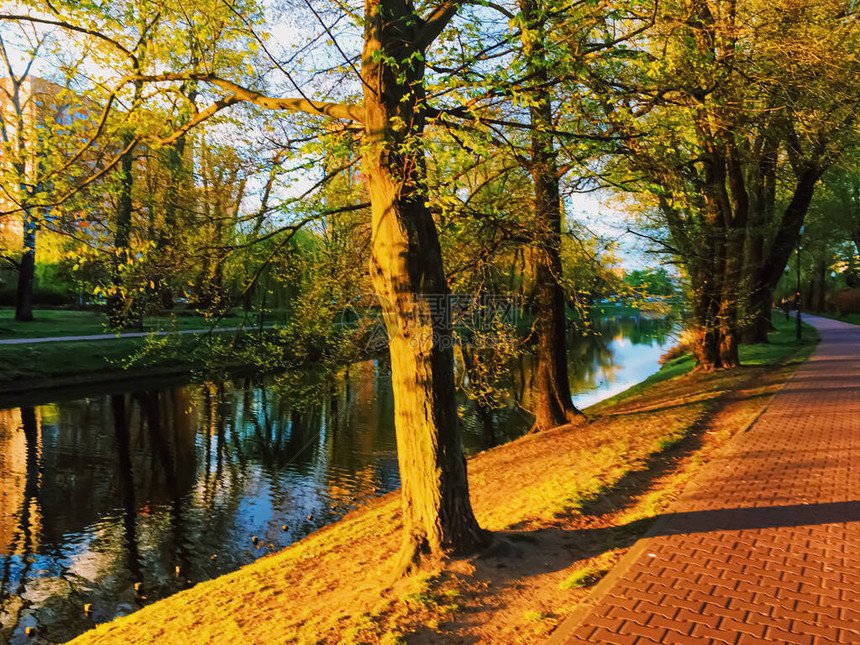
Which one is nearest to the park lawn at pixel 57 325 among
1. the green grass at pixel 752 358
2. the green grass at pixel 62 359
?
the green grass at pixel 62 359

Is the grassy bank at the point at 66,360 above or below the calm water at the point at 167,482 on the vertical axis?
above

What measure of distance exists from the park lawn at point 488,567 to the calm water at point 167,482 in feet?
4.51

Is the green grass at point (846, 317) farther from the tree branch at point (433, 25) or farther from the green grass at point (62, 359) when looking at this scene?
the tree branch at point (433, 25)

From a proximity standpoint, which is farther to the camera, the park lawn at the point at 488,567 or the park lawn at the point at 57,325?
the park lawn at the point at 57,325

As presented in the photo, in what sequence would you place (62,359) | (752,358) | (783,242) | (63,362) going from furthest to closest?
(62,359), (63,362), (752,358), (783,242)

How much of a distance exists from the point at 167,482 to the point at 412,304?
9.29m

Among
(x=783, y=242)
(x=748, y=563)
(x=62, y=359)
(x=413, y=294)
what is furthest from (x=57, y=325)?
(x=748, y=563)

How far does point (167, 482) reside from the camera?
12.2m

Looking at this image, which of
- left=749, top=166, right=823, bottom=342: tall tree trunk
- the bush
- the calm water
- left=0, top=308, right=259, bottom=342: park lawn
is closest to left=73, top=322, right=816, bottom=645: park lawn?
the calm water

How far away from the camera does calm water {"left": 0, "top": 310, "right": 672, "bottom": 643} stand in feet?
26.7

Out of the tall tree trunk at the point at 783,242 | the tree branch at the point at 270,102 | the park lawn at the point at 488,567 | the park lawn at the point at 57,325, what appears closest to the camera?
the park lawn at the point at 488,567
